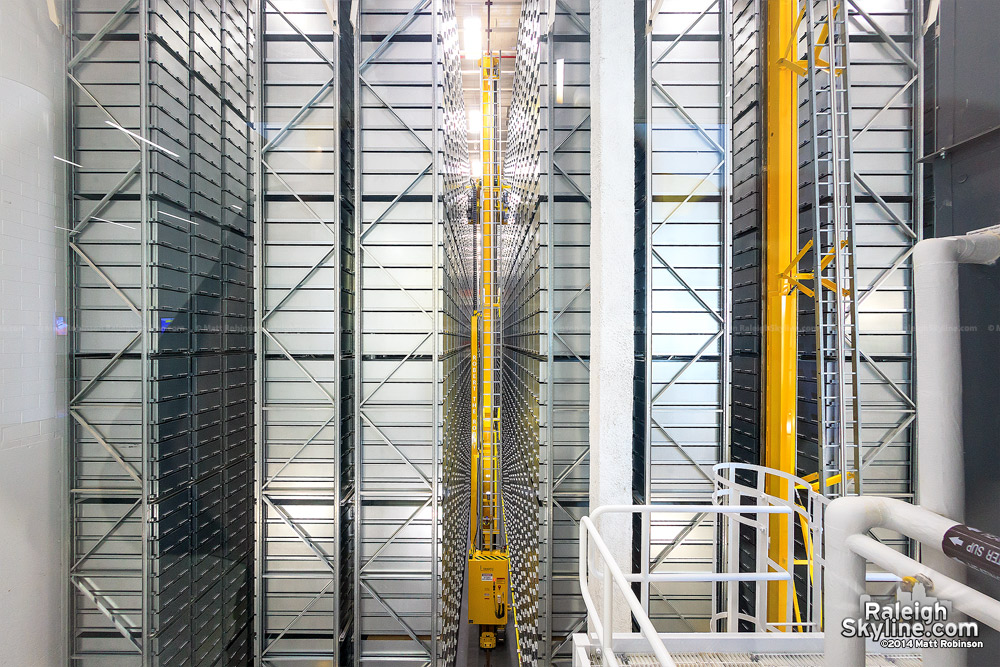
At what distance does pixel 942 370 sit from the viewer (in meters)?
1.47

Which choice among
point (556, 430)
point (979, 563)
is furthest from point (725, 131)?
point (979, 563)

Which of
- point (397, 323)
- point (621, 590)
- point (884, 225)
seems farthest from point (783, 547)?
point (397, 323)

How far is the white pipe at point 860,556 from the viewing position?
1288 millimetres

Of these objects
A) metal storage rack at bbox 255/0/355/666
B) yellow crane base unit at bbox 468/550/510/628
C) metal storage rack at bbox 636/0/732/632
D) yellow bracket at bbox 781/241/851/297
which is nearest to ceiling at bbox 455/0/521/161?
metal storage rack at bbox 255/0/355/666

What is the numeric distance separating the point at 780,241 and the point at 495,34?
11.3 metres

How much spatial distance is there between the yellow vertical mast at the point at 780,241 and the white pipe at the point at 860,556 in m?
4.97

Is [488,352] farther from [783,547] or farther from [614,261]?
[783,547]

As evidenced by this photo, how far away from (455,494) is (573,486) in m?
3.81

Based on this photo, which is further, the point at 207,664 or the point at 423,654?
the point at 423,654

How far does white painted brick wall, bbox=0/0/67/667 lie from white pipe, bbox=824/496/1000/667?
6438 mm

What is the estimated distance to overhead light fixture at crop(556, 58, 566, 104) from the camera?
7.37 metres

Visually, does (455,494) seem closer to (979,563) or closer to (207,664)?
(207,664)

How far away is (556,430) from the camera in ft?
24.2

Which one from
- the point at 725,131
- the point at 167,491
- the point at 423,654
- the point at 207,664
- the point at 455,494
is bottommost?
the point at 423,654
